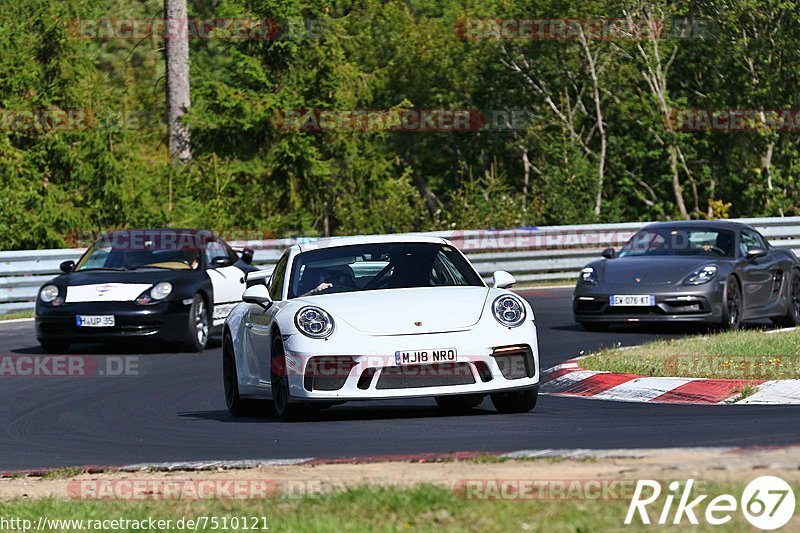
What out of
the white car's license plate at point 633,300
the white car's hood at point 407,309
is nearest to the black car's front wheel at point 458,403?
the white car's hood at point 407,309

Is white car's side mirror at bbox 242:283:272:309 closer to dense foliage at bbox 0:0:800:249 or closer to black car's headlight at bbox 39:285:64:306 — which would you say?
black car's headlight at bbox 39:285:64:306

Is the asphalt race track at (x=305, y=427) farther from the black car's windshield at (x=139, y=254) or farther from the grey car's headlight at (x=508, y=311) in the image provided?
the black car's windshield at (x=139, y=254)

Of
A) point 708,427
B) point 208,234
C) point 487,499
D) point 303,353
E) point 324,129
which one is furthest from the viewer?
point 324,129

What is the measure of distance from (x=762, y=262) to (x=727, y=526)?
13.2 metres

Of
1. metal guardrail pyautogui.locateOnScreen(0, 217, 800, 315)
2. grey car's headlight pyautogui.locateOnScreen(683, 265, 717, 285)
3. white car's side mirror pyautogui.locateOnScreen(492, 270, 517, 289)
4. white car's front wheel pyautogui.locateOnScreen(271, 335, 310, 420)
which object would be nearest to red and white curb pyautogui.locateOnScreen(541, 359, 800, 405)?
white car's side mirror pyautogui.locateOnScreen(492, 270, 517, 289)

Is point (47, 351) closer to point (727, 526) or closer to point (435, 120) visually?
point (727, 526)

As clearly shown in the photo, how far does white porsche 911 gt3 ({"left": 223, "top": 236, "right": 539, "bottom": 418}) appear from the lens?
10008 millimetres

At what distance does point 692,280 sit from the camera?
1745 centimetres

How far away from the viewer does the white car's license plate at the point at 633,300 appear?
17.4 m

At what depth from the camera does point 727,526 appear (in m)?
5.64

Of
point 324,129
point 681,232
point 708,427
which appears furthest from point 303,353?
point 324,129

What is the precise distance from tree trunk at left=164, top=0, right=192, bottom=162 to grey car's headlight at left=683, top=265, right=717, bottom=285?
18977 mm

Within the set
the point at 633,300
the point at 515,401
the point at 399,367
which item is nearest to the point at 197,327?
the point at 633,300

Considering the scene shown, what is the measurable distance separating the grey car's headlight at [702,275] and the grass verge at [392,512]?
1114 cm
